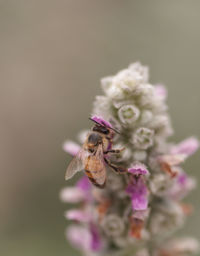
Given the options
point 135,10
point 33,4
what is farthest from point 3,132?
point 135,10

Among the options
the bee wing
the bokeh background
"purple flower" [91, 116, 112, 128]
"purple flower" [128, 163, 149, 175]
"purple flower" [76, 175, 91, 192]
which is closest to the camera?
"purple flower" [128, 163, 149, 175]

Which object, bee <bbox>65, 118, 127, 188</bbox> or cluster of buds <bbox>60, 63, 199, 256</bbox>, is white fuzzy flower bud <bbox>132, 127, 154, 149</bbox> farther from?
bee <bbox>65, 118, 127, 188</bbox>

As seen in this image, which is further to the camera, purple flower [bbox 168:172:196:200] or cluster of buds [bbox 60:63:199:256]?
purple flower [bbox 168:172:196:200]

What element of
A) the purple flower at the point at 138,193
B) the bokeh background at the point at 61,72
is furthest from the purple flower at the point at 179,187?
the bokeh background at the point at 61,72

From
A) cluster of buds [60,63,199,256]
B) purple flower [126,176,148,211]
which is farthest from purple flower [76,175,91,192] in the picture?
purple flower [126,176,148,211]

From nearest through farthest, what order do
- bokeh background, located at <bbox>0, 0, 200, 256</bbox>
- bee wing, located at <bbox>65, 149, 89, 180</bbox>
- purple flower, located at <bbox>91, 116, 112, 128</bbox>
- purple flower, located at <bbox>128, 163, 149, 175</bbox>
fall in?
purple flower, located at <bbox>128, 163, 149, 175</bbox> → purple flower, located at <bbox>91, 116, 112, 128</bbox> → bee wing, located at <bbox>65, 149, 89, 180</bbox> → bokeh background, located at <bbox>0, 0, 200, 256</bbox>

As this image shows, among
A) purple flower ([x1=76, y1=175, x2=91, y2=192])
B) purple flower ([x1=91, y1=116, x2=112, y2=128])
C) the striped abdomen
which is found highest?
purple flower ([x1=91, y1=116, x2=112, y2=128])

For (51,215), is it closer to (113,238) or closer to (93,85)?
(93,85)
